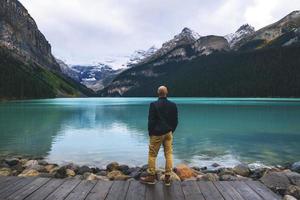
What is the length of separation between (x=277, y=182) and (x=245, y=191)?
2.17 m

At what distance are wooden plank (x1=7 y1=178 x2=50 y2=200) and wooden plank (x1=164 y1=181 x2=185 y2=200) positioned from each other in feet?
14.3

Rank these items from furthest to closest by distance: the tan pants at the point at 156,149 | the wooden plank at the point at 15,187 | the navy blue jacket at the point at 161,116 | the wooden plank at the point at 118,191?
the tan pants at the point at 156,149 < the navy blue jacket at the point at 161,116 < the wooden plank at the point at 15,187 < the wooden plank at the point at 118,191

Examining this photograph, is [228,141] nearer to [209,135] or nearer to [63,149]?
[209,135]

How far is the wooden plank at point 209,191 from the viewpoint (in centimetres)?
1257

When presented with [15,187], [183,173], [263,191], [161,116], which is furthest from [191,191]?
[15,187]

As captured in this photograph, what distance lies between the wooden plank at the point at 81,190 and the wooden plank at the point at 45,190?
74cm

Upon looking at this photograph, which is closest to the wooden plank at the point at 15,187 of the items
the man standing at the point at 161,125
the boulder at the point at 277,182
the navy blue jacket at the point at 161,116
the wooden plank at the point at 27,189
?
the wooden plank at the point at 27,189

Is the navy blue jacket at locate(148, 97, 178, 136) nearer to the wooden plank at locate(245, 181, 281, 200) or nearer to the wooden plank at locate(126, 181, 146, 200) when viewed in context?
the wooden plank at locate(126, 181, 146, 200)

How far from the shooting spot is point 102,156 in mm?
32500

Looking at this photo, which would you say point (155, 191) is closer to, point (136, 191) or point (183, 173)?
point (136, 191)

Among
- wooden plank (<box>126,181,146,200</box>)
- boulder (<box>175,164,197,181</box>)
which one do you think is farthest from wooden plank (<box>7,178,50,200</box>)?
boulder (<box>175,164,197,181</box>)

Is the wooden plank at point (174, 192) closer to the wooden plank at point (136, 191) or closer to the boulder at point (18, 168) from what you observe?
the wooden plank at point (136, 191)

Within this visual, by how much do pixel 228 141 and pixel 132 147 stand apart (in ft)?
36.1

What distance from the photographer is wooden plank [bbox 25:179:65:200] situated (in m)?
12.4
